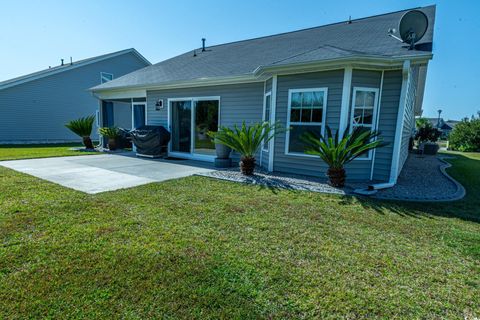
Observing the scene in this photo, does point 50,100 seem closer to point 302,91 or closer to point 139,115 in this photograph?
point 139,115

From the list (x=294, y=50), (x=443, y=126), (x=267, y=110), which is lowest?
(x=267, y=110)

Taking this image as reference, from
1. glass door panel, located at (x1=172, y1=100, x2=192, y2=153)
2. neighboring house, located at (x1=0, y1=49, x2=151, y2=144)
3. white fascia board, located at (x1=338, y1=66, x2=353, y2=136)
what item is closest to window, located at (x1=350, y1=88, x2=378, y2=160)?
white fascia board, located at (x1=338, y1=66, x2=353, y2=136)

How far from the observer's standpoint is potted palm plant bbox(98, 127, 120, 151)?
10828 millimetres

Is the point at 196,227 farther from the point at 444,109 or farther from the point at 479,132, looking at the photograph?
the point at 444,109

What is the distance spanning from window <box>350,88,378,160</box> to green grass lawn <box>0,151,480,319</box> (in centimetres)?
238

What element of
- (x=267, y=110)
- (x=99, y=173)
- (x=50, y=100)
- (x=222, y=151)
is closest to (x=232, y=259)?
(x=99, y=173)

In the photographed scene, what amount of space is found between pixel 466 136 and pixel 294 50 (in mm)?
18444

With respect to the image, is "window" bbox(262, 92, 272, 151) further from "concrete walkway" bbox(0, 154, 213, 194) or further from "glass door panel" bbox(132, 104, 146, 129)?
"glass door panel" bbox(132, 104, 146, 129)

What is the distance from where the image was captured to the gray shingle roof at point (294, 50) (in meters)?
5.98

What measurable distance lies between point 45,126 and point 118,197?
1559 centimetres

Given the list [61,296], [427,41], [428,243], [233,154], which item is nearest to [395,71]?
[427,41]

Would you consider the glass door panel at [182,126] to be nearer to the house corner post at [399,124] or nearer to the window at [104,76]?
the house corner post at [399,124]

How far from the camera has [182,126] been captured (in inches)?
376

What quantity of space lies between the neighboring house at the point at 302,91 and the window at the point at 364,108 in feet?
0.07
